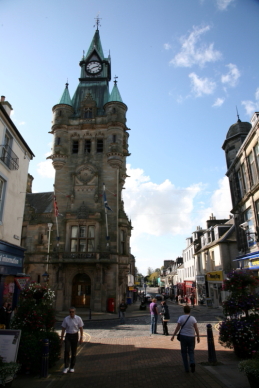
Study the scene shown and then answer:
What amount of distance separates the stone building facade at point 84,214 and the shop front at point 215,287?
969 centimetres

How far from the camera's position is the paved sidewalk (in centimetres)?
635

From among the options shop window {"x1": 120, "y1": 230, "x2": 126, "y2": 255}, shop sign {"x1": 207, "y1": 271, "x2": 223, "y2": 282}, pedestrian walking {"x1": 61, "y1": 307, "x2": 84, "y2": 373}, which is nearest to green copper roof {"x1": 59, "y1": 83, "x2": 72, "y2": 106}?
shop window {"x1": 120, "y1": 230, "x2": 126, "y2": 255}

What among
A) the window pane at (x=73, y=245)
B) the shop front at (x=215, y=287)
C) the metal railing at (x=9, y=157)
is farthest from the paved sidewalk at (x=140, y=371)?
the shop front at (x=215, y=287)

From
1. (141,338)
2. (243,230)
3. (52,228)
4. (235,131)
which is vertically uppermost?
(235,131)

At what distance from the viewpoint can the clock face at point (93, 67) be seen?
128 ft

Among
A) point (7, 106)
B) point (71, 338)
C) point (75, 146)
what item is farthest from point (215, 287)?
point (7, 106)

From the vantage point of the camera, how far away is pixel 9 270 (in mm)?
14016

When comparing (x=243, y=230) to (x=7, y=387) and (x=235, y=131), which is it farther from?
(x=7, y=387)

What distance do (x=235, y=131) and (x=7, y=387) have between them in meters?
24.9

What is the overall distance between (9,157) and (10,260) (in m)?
5.60

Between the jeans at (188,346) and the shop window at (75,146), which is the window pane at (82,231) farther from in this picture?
the jeans at (188,346)

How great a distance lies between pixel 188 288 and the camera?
1797 inches

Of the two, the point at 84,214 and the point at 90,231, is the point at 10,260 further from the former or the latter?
the point at 90,231

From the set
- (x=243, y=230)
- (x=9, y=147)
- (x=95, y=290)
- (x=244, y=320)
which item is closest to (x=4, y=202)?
(x=9, y=147)
